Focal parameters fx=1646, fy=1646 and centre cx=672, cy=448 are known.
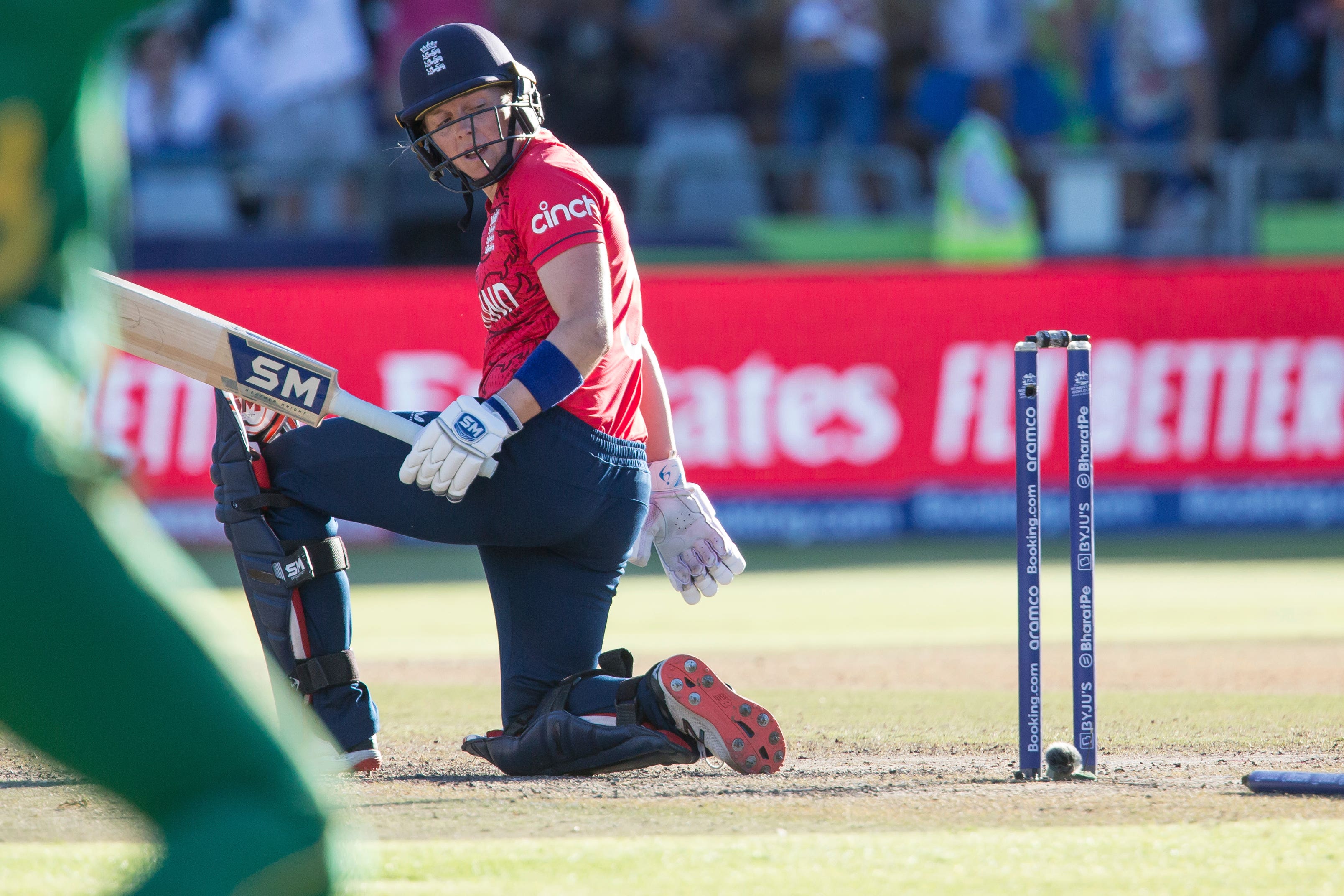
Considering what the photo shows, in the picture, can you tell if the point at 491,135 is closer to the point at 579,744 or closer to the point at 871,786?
the point at 579,744

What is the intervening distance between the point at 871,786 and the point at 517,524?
3.57 feet

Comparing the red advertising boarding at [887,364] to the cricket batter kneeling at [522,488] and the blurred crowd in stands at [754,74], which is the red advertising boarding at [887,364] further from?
the cricket batter kneeling at [522,488]

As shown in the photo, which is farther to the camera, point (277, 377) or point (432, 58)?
point (432, 58)

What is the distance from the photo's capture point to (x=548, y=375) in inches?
155

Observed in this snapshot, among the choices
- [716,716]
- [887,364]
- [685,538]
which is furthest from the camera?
[887,364]

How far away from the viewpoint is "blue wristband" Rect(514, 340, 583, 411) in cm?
392

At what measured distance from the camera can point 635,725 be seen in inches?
164

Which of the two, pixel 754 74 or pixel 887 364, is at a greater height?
pixel 754 74

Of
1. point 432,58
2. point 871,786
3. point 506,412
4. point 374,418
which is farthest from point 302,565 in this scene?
point 871,786

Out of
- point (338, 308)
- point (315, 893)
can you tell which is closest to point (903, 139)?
point (338, 308)

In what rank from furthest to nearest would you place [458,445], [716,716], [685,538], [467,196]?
[685,538] < [467,196] < [716,716] < [458,445]

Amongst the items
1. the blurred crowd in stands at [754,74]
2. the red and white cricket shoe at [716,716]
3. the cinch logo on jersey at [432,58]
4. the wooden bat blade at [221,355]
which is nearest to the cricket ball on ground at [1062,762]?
the red and white cricket shoe at [716,716]

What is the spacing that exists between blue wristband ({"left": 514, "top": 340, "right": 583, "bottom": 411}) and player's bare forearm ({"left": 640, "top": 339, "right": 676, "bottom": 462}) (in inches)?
24.7

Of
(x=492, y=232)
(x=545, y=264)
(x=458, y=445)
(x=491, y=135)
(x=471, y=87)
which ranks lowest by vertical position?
(x=458, y=445)
